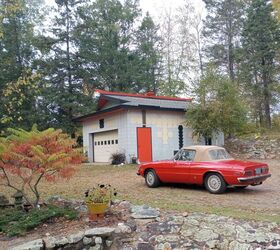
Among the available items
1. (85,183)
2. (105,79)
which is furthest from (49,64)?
(85,183)

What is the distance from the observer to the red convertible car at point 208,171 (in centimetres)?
888

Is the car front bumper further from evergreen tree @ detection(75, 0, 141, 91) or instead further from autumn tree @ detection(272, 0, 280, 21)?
evergreen tree @ detection(75, 0, 141, 91)

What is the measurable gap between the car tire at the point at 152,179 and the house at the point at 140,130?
25.7ft

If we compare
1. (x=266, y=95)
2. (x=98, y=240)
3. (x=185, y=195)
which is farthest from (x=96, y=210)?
(x=266, y=95)

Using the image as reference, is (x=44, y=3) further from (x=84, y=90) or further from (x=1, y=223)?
(x=1, y=223)

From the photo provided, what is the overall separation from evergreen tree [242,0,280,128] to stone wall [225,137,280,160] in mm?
7503

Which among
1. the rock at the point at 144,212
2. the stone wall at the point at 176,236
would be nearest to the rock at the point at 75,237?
the stone wall at the point at 176,236

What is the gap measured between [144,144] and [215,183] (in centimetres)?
1008

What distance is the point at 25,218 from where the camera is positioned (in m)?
6.78

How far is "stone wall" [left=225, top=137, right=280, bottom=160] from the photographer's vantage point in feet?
67.3

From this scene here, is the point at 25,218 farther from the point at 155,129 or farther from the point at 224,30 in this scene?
the point at 224,30

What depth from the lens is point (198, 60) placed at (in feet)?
119

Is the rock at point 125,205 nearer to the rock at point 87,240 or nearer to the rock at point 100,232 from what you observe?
the rock at point 100,232

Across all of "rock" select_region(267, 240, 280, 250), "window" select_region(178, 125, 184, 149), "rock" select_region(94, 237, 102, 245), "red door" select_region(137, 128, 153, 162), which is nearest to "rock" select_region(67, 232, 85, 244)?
"rock" select_region(94, 237, 102, 245)
